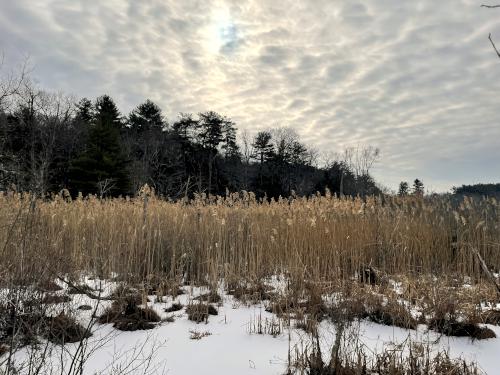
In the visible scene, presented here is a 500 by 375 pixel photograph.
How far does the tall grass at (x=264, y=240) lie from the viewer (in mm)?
5344

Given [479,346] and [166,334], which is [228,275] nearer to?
[166,334]

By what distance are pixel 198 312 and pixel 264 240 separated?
222cm

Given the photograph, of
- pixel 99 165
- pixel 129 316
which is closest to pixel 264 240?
pixel 129 316

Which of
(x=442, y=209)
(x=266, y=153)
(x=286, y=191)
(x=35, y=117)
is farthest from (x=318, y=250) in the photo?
(x=266, y=153)

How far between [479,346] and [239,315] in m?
2.36

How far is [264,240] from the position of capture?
19.9 ft

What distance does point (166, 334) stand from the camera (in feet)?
12.2

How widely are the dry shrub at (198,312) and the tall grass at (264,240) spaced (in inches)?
27.8

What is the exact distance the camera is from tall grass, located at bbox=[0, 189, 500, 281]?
534 cm

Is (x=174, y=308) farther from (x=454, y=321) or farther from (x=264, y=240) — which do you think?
(x=454, y=321)

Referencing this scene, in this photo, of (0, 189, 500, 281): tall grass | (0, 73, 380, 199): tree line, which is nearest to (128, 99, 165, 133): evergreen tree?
(0, 73, 380, 199): tree line

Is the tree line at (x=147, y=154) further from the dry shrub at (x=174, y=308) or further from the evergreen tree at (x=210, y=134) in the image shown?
the dry shrub at (x=174, y=308)

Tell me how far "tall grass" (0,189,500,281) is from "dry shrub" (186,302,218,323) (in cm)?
71

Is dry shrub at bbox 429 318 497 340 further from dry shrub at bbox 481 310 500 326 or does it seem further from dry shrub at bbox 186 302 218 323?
dry shrub at bbox 186 302 218 323
